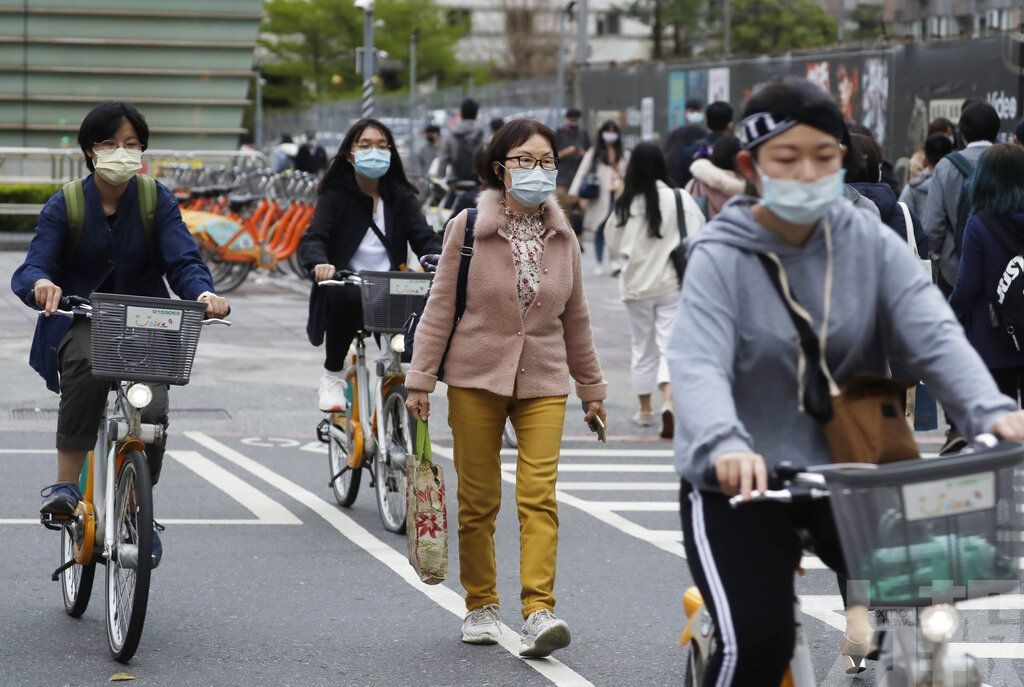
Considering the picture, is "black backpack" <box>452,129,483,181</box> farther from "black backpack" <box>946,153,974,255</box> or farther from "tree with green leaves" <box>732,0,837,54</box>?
"tree with green leaves" <box>732,0,837,54</box>

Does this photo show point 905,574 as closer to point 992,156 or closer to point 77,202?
point 77,202

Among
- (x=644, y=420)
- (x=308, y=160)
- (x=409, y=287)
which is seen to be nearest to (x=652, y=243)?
(x=644, y=420)

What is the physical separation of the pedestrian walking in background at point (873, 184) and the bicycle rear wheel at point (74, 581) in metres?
3.47

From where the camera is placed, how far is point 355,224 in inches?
339

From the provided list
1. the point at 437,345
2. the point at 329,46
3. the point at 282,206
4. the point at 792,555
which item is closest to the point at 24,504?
the point at 437,345

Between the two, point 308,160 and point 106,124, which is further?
point 308,160

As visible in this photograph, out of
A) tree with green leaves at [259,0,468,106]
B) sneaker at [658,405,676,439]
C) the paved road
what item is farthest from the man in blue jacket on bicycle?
tree with green leaves at [259,0,468,106]

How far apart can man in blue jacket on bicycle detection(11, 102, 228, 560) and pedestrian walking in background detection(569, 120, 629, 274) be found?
49.9ft

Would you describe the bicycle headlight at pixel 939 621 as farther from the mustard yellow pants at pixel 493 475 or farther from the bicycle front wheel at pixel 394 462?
the bicycle front wheel at pixel 394 462

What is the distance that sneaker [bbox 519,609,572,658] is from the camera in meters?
5.82

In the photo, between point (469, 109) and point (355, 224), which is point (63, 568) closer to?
point (355, 224)

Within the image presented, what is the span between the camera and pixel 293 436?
37.8 feet

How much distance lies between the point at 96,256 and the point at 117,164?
359mm

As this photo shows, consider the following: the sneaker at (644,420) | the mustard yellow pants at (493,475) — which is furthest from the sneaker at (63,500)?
the sneaker at (644,420)
